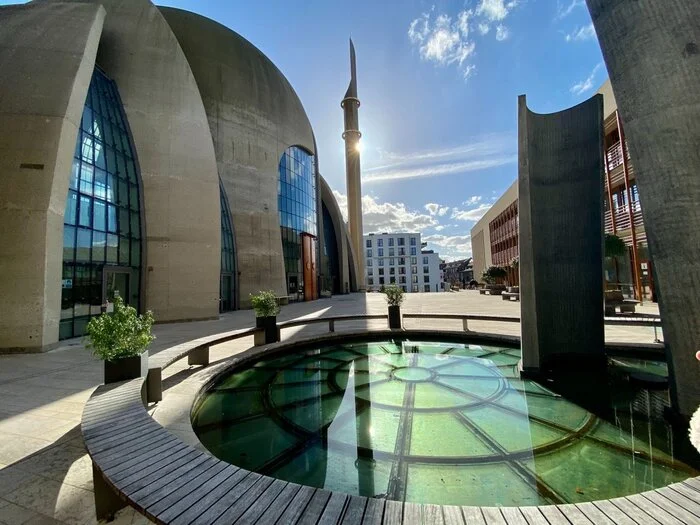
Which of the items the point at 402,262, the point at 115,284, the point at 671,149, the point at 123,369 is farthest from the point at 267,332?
the point at 402,262

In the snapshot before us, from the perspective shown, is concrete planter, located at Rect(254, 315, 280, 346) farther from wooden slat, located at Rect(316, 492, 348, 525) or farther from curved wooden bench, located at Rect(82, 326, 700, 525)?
wooden slat, located at Rect(316, 492, 348, 525)

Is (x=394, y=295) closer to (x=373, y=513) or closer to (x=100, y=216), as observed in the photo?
(x=373, y=513)

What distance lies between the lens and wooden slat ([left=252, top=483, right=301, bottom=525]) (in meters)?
1.68

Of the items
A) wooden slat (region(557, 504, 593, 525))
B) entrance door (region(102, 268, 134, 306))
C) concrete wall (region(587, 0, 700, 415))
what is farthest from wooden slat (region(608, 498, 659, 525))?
entrance door (region(102, 268, 134, 306))

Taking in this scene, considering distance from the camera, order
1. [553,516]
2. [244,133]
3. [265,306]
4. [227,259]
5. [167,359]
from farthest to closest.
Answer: [244,133] → [227,259] → [265,306] → [167,359] → [553,516]

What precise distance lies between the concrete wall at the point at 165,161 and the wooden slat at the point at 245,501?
52.0 feet

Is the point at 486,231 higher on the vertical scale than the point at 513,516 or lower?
higher

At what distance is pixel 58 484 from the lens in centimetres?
300

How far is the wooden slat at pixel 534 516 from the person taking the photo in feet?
5.25

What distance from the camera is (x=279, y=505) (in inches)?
69.7

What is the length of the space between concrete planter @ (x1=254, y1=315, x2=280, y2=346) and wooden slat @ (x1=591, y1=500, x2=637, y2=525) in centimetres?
849

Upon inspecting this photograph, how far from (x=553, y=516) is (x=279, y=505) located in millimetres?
1450

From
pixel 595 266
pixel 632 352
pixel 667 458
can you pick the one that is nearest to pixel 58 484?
pixel 667 458

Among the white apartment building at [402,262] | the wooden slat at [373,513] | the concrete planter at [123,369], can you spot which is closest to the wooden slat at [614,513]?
the wooden slat at [373,513]
